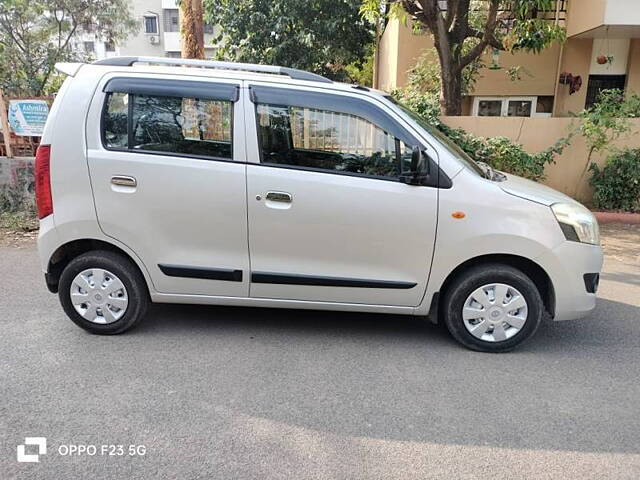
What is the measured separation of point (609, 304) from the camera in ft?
16.0

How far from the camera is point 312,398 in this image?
10.5 feet

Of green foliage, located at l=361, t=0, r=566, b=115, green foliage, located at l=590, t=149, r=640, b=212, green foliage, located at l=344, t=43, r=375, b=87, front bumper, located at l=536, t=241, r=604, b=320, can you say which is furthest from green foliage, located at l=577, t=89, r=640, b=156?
green foliage, located at l=344, t=43, r=375, b=87

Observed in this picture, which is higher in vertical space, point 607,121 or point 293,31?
point 293,31

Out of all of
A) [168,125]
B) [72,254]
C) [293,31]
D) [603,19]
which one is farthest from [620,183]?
[293,31]

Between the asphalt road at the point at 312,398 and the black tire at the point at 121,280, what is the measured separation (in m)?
0.11

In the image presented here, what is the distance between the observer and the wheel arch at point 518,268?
3729 millimetres

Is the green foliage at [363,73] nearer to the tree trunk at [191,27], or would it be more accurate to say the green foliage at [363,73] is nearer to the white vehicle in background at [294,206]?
the tree trunk at [191,27]

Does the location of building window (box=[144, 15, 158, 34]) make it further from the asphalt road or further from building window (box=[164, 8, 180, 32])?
the asphalt road

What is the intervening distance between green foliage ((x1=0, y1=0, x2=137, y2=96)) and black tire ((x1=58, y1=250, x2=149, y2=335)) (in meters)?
13.1

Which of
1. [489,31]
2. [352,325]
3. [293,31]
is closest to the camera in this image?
[352,325]

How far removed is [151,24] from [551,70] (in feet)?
120

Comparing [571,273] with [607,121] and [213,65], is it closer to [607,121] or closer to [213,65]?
[213,65]

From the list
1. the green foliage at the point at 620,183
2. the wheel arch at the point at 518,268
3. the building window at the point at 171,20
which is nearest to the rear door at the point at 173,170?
the wheel arch at the point at 518,268

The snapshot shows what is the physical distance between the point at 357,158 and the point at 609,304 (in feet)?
9.97
